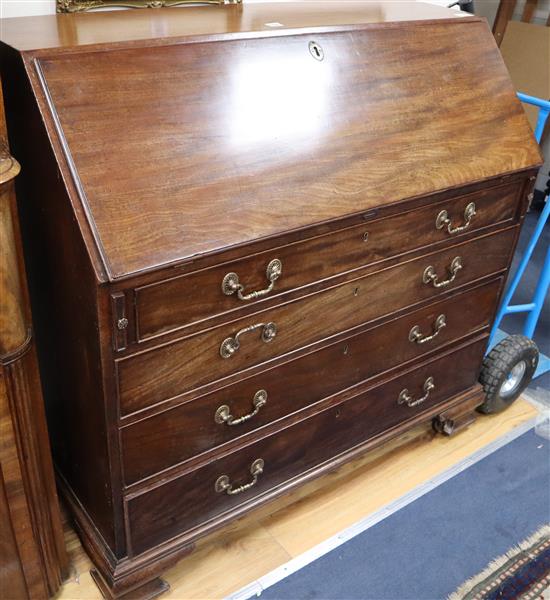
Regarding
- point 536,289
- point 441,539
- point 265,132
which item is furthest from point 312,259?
point 536,289

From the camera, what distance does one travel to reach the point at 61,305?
131 cm

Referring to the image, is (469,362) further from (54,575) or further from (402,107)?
(54,575)

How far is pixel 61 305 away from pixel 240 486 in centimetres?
63

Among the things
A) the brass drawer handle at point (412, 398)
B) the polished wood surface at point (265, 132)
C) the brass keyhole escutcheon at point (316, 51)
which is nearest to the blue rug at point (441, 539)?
the brass drawer handle at point (412, 398)

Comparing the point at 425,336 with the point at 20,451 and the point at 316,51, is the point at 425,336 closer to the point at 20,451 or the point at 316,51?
the point at 316,51

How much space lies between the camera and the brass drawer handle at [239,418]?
1.44 metres

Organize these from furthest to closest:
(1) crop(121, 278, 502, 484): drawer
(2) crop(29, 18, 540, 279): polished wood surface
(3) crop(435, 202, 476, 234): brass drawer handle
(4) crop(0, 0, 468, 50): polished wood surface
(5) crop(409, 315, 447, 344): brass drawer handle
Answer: (5) crop(409, 315, 447, 344): brass drawer handle, (3) crop(435, 202, 476, 234): brass drawer handle, (1) crop(121, 278, 502, 484): drawer, (4) crop(0, 0, 468, 50): polished wood surface, (2) crop(29, 18, 540, 279): polished wood surface

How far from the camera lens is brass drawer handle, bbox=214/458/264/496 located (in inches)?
60.9

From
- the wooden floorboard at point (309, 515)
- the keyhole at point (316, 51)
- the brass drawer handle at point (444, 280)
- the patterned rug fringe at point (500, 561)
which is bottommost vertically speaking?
the patterned rug fringe at point (500, 561)

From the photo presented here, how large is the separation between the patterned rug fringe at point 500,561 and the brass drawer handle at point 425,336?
621mm

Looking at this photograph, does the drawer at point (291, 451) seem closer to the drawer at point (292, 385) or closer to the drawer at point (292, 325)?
the drawer at point (292, 385)

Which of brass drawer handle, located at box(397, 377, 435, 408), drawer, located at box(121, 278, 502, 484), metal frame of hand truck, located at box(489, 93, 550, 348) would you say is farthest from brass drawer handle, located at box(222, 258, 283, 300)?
metal frame of hand truck, located at box(489, 93, 550, 348)

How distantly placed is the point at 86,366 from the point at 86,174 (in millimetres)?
376

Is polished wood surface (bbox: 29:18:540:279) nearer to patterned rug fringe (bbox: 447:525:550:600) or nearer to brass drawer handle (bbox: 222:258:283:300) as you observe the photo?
brass drawer handle (bbox: 222:258:283:300)
